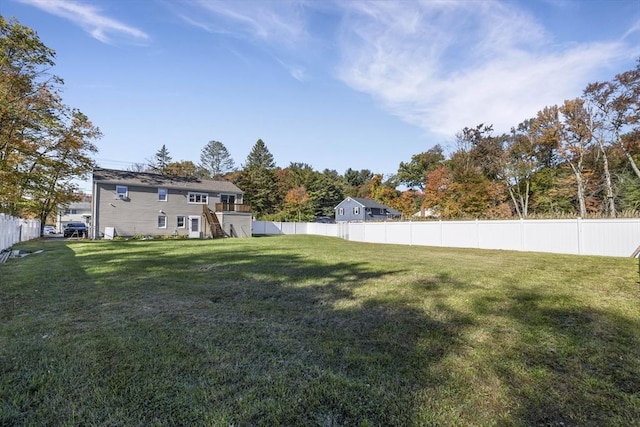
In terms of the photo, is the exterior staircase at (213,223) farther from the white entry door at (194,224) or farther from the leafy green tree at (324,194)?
the leafy green tree at (324,194)

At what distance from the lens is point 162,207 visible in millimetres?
28266

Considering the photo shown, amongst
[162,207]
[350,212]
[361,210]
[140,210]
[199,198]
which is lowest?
[140,210]

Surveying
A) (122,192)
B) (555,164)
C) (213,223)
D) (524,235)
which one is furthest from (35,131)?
(555,164)

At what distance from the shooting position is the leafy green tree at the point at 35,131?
626 inches

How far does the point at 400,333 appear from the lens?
153 inches

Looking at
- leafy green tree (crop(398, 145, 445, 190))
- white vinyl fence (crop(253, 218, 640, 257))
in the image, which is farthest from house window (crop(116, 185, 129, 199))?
leafy green tree (crop(398, 145, 445, 190))

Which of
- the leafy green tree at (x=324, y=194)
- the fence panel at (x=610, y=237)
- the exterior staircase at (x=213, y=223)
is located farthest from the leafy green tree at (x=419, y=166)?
the fence panel at (x=610, y=237)

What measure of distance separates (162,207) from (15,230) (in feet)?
37.0

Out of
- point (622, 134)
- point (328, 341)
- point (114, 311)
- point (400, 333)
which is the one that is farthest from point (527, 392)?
point (622, 134)

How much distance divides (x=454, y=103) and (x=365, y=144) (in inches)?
356

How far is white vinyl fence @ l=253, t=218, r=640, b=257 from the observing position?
38.5ft

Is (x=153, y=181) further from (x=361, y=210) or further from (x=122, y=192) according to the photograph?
(x=361, y=210)

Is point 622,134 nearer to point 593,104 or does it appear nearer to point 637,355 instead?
point 593,104

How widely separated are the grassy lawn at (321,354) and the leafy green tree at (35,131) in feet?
51.1
